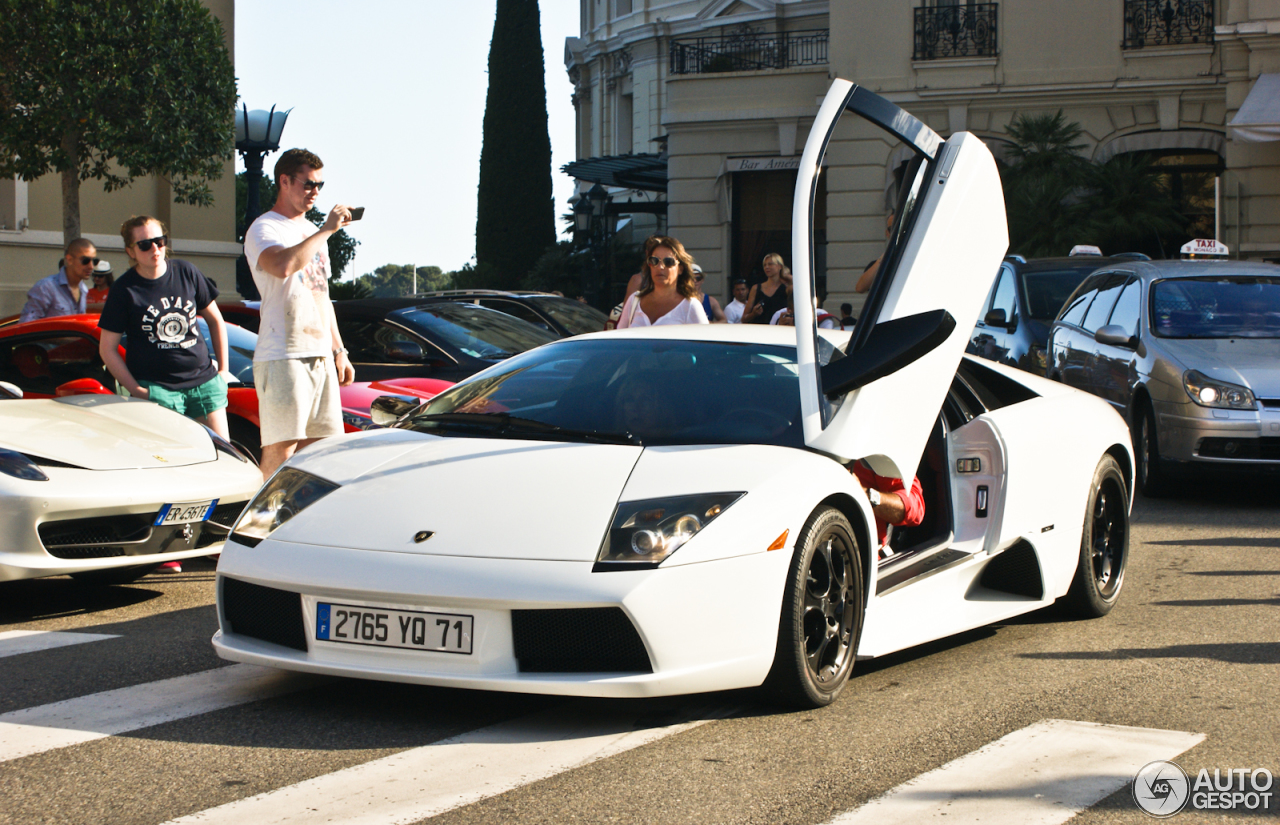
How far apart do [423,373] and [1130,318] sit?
4.98 metres

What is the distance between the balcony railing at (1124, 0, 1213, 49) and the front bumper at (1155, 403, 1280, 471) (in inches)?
661

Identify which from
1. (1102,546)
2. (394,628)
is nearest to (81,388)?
(394,628)

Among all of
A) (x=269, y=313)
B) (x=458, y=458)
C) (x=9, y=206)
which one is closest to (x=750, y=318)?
(x=269, y=313)

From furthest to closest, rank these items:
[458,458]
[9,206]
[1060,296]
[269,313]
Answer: [9,206] → [1060,296] → [269,313] → [458,458]

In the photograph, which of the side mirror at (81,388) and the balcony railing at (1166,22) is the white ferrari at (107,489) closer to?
the side mirror at (81,388)

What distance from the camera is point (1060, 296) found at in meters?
13.1

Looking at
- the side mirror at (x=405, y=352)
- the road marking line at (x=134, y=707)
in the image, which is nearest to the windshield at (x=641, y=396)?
the road marking line at (x=134, y=707)

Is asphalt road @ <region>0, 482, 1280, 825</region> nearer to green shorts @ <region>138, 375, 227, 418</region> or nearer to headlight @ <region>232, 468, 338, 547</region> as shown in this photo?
headlight @ <region>232, 468, 338, 547</region>

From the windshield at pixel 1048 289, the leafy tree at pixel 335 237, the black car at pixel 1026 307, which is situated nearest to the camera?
the black car at pixel 1026 307

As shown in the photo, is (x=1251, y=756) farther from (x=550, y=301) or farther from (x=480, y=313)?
(x=550, y=301)

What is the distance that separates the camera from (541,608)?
12.7 ft

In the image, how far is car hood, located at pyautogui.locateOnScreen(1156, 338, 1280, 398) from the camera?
8.96 metres

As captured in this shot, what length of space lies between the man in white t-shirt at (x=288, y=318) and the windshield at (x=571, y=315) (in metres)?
6.48

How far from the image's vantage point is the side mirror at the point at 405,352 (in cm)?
966
